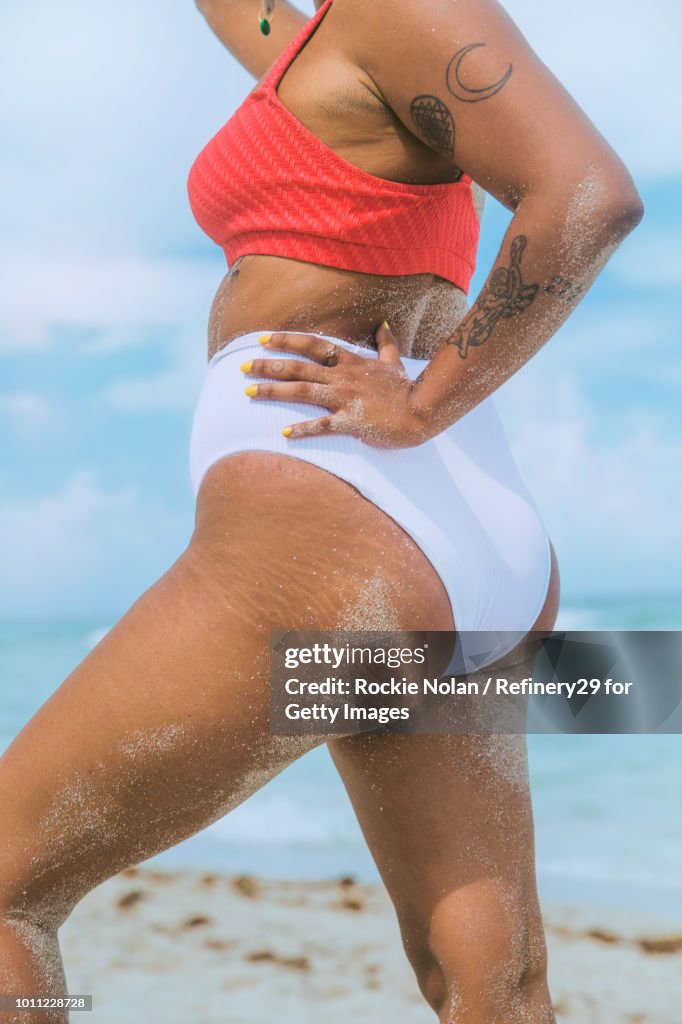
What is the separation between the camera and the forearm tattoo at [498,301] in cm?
119

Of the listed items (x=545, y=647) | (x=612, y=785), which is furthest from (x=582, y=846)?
(x=545, y=647)

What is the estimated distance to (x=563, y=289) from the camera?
1.19 metres

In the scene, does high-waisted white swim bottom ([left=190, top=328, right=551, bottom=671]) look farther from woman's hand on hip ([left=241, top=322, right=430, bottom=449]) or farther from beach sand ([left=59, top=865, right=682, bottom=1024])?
beach sand ([left=59, top=865, right=682, bottom=1024])

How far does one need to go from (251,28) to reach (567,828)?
15.9 feet

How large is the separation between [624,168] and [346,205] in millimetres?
304

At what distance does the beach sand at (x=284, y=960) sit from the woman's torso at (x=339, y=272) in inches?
94.2

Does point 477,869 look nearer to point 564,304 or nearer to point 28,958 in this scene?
point 28,958

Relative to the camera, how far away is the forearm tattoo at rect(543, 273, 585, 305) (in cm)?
118

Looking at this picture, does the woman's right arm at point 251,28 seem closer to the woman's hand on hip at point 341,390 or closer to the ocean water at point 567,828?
the woman's hand on hip at point 341,390

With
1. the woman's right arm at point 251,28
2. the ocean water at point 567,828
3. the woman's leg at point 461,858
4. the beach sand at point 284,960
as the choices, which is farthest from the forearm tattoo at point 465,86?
the ocean water at point 567,828

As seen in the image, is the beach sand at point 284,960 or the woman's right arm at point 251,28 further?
the beach sand at point 284,960

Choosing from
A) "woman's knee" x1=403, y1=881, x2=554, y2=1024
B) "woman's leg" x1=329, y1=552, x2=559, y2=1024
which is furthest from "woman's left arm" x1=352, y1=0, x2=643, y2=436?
"woman's knee" x1=403, y1=881, x2=554, y2=1024

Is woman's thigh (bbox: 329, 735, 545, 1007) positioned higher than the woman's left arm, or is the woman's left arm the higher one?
the woman's left arm

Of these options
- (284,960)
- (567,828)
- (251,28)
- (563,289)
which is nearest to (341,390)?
(563,289)
